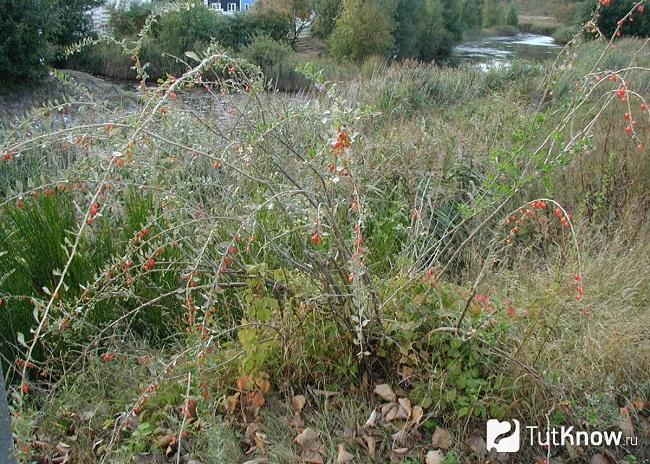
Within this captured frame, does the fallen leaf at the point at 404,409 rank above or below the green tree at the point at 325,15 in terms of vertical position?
below

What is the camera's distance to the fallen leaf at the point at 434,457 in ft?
7.25

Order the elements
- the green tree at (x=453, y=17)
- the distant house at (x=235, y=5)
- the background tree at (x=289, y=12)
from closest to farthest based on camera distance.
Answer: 1. the background tree at (x=289, y=12)
2. the distant house at (x=235, y=5)
3. the green tree at (x=453, y=17)

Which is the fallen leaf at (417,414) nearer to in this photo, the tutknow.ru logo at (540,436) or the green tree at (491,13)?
the tutknow.ru logo at (540,436)

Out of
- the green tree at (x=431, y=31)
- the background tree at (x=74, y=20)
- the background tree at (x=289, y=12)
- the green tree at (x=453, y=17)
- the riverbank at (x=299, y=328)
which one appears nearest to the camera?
the riverbank at (x=299, y=328)

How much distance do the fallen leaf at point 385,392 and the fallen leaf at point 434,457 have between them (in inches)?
10.4

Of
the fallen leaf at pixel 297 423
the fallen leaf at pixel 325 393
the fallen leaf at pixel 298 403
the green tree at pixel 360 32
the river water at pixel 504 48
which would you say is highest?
the green tree at pixel 360 32

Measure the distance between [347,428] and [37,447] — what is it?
1.20m

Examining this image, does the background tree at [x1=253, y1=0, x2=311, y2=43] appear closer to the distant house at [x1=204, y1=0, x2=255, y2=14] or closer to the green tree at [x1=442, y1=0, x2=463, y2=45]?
the distant house at [x1=204, y1=0, x2=255, y2=14]

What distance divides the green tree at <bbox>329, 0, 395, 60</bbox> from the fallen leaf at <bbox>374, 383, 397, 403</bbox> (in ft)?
56.2

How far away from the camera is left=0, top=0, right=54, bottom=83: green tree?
40.3 ft

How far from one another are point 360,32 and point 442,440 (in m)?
17.5

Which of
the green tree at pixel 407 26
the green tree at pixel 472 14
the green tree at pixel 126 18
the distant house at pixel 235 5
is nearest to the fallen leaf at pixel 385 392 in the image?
the green tree at pixel 126 18

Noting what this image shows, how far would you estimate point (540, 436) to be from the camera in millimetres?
2334

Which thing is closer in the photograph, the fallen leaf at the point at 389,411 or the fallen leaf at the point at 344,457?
the fallen leaf at the point at 344,457
